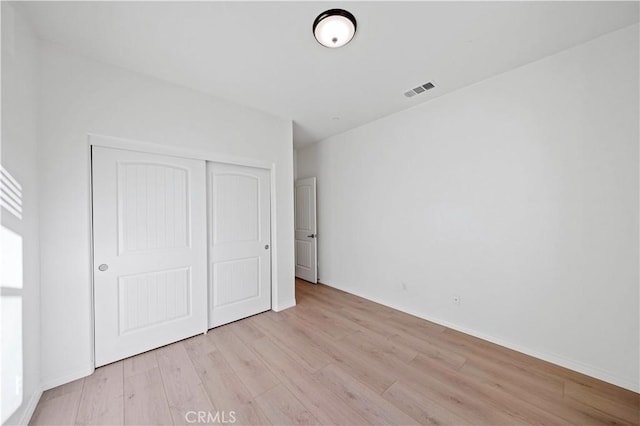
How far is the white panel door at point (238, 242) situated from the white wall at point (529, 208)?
171cm

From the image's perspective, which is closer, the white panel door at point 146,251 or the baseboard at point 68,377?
the baseboard at point 68,377

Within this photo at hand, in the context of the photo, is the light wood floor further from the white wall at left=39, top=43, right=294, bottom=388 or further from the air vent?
the air vent

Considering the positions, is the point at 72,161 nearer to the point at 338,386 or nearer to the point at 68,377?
the point at 68,377

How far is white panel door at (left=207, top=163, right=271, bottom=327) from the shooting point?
2.79 meters

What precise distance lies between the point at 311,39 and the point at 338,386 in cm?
275

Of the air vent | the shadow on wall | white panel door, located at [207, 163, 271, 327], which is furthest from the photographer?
white panel door, located at [207, 163, 271, 327]

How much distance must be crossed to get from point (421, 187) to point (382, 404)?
2.34m

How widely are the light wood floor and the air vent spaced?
276 centimetres

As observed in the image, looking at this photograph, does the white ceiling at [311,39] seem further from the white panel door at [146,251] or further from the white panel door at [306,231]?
the white panel door at [306,231]

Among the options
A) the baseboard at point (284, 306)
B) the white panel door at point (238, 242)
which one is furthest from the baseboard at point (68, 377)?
the baseboard at point (284, 306)

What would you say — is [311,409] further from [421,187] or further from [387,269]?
[421,187]

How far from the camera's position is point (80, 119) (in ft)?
6.54

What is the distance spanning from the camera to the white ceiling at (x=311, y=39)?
1629 millimetres

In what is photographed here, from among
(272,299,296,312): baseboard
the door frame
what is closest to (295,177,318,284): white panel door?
(272,299,296,312): baseboard
